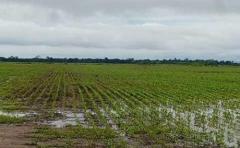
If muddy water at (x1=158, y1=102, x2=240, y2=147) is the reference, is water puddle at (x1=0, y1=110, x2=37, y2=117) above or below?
below

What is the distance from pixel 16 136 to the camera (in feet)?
43.8

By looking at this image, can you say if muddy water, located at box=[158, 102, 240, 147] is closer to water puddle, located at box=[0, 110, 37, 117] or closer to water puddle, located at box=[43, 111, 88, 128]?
water puddle, located at box=[43, 111, 88, 128]

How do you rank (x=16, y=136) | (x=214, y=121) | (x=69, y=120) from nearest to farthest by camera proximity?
1. (x=16, y=136)
2. (x=214, y=121)
3. (x=69, y=120)

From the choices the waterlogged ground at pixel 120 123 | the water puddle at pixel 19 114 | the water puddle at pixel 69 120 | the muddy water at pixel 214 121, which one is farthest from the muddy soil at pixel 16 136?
the muddy water at pixel 214 121

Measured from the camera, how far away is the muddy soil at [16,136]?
1198 cm

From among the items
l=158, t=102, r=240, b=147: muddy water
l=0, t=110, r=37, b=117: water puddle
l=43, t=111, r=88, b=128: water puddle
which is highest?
l=158, t=102, r=240, b=147: muddy water

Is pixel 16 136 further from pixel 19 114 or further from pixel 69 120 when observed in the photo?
pixel 19 114

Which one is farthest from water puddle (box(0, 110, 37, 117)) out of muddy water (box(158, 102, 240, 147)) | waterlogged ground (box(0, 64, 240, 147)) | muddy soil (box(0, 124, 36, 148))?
muddy water (box(158, 102, 240, 147))

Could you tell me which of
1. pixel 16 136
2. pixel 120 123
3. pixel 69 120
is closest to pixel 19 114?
pixel 69 120

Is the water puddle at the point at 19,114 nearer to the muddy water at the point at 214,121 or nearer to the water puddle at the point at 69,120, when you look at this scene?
the water puddle at the point at 69,120

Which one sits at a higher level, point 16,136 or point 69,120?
point 16,136

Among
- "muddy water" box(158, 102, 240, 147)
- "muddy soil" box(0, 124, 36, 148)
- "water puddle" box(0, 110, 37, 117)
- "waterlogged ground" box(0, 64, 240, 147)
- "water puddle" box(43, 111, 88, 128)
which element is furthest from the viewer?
"water puddle" box(0, 110, 37, 117)

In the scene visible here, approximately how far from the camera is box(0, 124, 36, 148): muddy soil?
39.3ft

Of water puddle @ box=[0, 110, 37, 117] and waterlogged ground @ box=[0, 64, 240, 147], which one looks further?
water puddle @ box=[0, 110, 37, 117]
